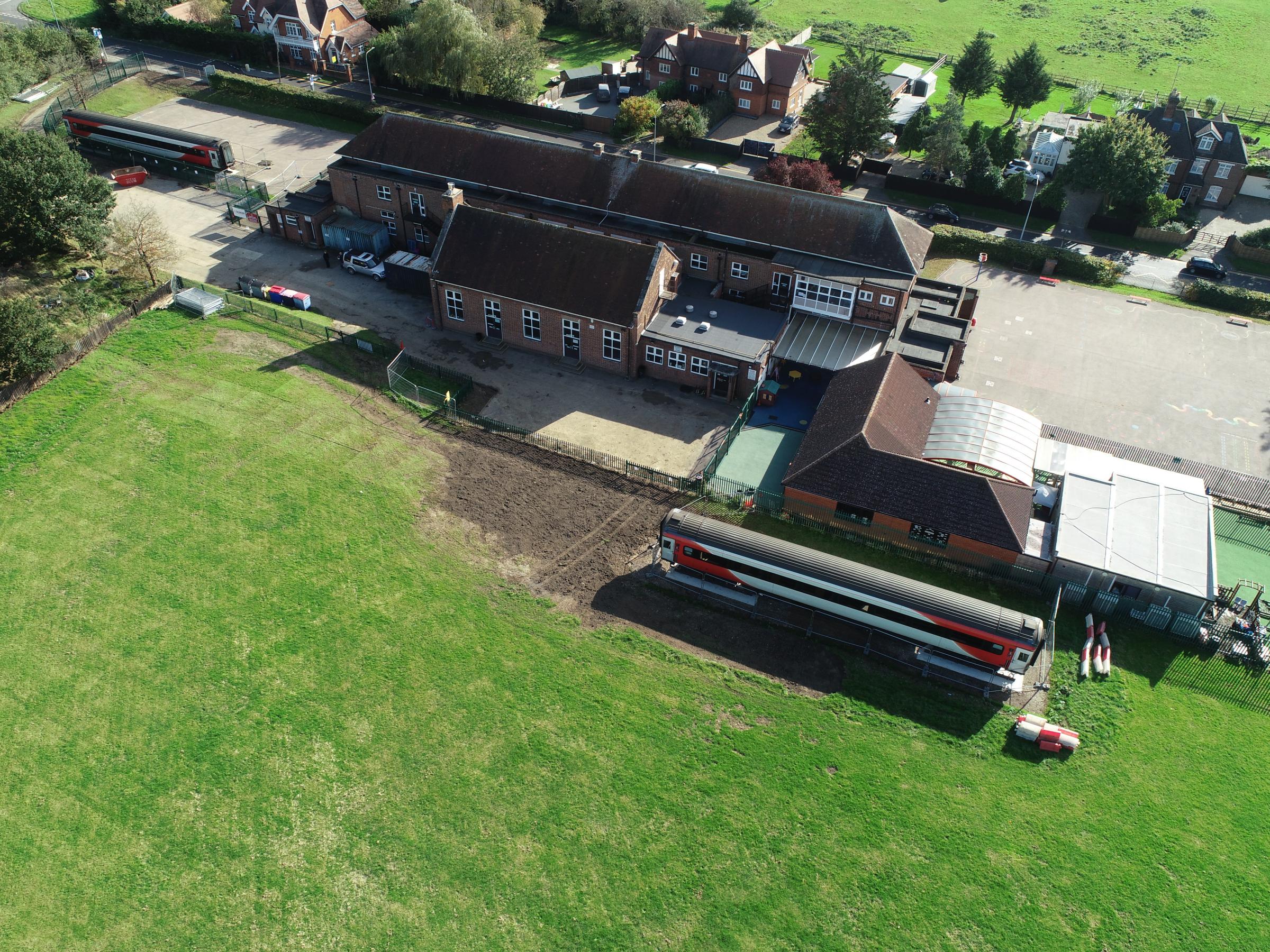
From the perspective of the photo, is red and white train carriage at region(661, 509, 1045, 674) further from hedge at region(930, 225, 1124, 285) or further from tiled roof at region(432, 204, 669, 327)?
hedge at region(930, 225, 1124, 285)

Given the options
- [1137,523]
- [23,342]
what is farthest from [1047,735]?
[23,342]

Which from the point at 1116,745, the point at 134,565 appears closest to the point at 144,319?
the point at 134,565

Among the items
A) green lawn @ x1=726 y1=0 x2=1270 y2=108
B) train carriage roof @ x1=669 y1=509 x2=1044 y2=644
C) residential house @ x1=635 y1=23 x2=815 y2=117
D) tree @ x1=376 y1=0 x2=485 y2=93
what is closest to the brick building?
train carriage roof @ x1=669 y1=509 x2=1044 y2=644

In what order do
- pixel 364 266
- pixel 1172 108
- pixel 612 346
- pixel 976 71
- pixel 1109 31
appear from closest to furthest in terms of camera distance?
pixel 612 346
pixel 364 266
pixel 1172 108
pixel 976 71
pixel 1109 31

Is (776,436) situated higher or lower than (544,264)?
lower

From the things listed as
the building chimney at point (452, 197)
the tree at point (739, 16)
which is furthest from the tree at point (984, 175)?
the tree at point (739, 16)

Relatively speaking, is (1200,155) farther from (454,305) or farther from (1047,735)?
(454,305)
